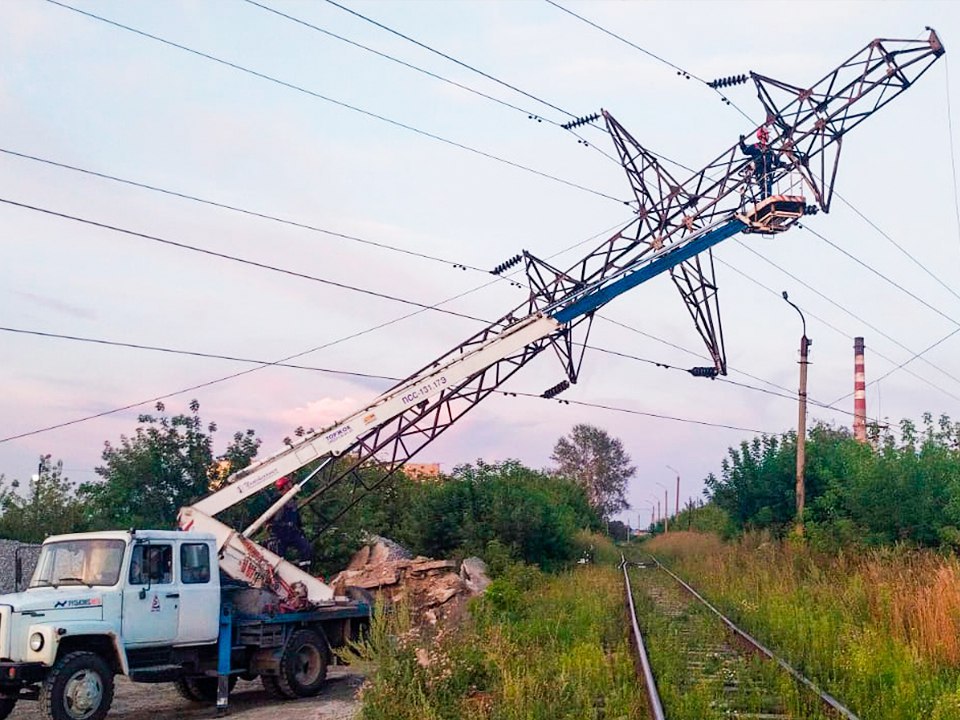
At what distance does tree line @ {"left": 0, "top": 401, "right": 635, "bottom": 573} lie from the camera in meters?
22.7

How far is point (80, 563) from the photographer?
12258 millimetres

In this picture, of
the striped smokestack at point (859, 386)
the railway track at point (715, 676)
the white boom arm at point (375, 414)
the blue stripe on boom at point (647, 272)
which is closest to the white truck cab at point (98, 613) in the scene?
the white boom arm at point (375, 414)

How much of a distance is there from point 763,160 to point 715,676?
35.3 feet

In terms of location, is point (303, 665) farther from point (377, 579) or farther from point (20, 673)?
point (377, 579)

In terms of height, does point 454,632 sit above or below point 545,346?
below

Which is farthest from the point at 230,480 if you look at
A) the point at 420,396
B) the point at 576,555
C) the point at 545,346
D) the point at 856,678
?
the point at 576,555

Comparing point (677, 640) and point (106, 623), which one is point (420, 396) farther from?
point (106, 623)

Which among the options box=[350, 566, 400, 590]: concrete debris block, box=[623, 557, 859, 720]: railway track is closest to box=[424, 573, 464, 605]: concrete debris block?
box=[350, 566, 400, 590]: concrete debris block

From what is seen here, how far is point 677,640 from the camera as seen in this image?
14.8 metres

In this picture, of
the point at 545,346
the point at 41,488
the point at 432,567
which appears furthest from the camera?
the point at 41,488

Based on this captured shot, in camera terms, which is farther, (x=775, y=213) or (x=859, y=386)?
(x=859, y=386)

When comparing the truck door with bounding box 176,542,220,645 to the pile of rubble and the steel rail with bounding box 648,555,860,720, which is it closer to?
the pile of rubble

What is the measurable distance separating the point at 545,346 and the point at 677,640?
21.4 feet

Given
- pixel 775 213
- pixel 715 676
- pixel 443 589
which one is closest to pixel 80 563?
pixel 715 676
